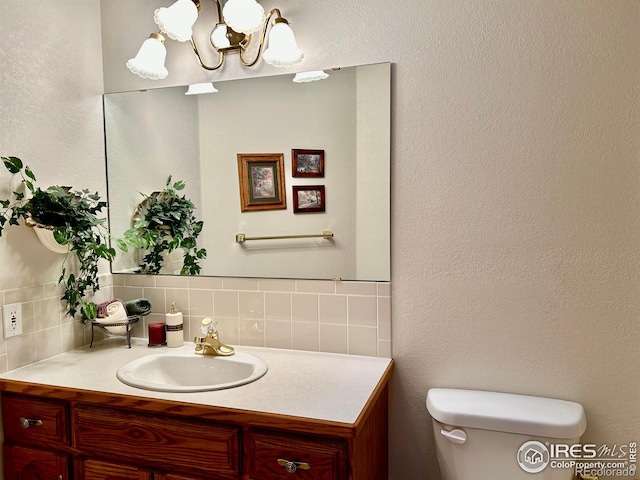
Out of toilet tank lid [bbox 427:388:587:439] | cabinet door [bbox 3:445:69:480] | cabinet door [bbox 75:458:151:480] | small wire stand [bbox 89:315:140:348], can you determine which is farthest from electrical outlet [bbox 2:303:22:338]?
toilet tank lid [bbox 427:388:587:439]

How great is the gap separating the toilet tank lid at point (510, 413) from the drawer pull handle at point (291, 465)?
0.45 metres

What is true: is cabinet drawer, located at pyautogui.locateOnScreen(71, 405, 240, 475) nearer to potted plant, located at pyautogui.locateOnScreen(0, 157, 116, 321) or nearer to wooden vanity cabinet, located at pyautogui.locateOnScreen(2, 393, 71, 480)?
wooden vanity cabinet, located at pyautogui.locateOnScreen(2, 393, 71, 480)

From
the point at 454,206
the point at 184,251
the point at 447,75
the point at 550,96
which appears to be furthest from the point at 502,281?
the point at 184,251

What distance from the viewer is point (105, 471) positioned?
5.03 ft

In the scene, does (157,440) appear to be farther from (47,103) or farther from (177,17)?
(177,17)

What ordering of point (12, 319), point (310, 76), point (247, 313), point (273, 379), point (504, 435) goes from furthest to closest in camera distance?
point (247, 313) → point (310, 76) → point (12, 319) → point (273, 379) → point (504, 435)

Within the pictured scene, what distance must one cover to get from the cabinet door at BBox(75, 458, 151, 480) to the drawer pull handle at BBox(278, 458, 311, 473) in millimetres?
437

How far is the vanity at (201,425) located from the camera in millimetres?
1323

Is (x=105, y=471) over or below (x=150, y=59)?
below

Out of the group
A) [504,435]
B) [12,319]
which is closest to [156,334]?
[12,319]

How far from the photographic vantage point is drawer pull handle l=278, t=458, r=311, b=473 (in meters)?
1.33

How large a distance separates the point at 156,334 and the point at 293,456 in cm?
88

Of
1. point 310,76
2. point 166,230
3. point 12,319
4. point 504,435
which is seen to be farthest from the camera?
point 166,230

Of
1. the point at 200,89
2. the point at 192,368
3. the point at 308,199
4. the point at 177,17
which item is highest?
the point at 177,17
